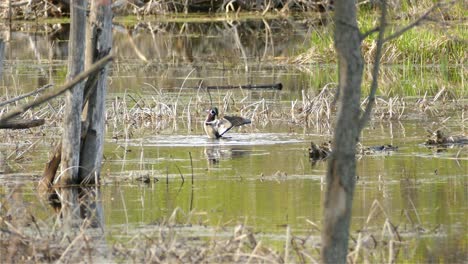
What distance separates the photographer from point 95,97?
10.8m

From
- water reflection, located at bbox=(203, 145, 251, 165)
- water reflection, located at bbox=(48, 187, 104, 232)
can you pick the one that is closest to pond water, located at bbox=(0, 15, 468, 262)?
water reflection, located at bbox=(203, 145, 251, 165)

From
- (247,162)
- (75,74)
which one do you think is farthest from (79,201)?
(247,162)

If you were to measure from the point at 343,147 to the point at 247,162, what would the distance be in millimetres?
6321

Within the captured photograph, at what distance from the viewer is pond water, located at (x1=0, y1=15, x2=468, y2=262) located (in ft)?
30.0

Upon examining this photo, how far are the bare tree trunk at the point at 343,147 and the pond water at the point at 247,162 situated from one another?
0.46 m

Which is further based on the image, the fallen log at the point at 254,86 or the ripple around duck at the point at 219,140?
the fallen log at the point at 254,86

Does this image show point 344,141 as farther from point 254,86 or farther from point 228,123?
point 254,86

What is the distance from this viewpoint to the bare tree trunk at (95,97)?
1059 centimetres

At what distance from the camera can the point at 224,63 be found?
23.3 metres

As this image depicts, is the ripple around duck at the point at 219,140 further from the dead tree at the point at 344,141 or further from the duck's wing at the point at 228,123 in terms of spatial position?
the dead tree at the point at 344,141

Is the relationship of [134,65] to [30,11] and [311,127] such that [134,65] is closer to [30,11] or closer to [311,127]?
[311,127]

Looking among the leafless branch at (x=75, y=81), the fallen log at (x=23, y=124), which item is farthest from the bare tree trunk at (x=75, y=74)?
the leafless branch at (x=75, y=81)

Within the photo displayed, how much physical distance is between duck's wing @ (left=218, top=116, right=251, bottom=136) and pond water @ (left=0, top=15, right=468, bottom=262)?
0.16 m

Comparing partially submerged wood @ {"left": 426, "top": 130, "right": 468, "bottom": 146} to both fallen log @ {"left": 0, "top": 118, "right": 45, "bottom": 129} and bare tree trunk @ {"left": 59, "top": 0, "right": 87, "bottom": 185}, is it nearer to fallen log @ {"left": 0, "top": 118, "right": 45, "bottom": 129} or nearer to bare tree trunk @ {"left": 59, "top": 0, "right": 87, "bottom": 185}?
bare tree trunk @ {"left": 59, "top": 0, "right": 87, "bottom": 185}
